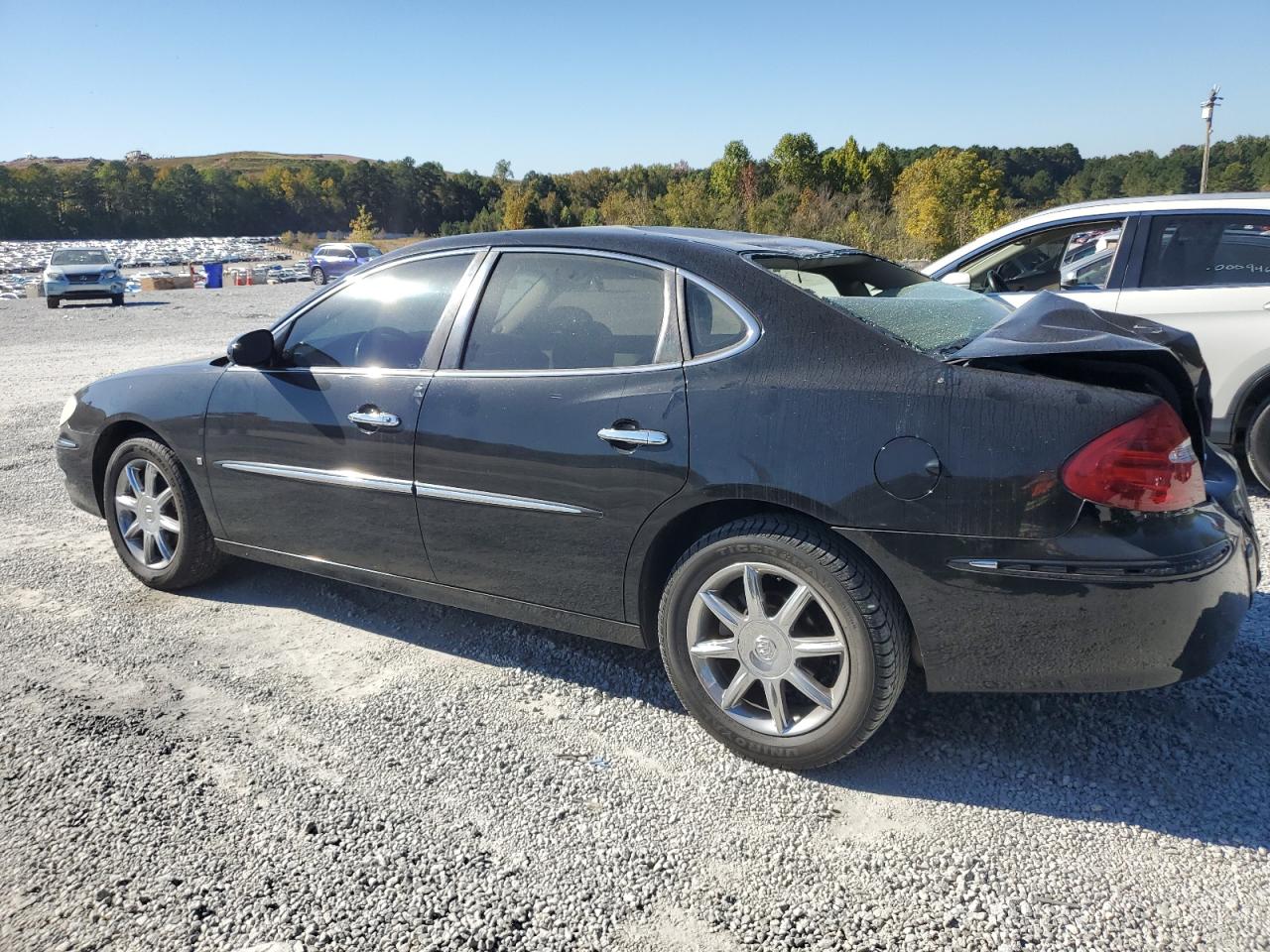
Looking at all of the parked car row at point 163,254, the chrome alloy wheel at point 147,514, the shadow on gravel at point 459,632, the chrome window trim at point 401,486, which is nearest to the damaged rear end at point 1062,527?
the chrome window trim at point 401,486

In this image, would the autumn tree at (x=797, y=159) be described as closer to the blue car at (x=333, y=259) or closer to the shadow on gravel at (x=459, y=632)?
the blue car at (x=333, y=259)

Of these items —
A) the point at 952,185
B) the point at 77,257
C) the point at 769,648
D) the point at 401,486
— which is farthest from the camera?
the point at 952,185

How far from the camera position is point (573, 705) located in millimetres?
3256

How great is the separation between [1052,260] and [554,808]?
5.23 m

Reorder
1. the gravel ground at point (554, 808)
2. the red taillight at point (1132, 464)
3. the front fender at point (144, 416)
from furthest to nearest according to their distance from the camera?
the front fender at point (144, 416) → the red taillight at point (1132, 464) → the gravel ground at point (554, 808)

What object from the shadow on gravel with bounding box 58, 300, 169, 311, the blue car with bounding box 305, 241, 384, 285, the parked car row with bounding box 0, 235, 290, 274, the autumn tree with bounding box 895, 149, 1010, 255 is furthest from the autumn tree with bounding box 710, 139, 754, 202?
the shadow on gravel with bounding box 58, 300, 169, 311

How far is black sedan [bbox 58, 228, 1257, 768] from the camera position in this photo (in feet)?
7.90

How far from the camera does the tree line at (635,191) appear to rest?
39.6 m

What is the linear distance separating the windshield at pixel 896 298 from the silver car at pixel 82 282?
91.0ft

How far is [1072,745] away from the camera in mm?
2902

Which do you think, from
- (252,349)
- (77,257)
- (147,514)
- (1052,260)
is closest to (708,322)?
(252,349)

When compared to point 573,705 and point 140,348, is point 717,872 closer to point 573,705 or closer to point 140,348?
point 573,705

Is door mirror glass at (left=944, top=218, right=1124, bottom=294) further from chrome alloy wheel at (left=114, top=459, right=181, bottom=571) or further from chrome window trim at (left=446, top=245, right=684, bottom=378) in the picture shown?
chrome alloy wheel at (left=114, top=459, right=181, bottom=571)

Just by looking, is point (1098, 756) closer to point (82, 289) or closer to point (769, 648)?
point (769, 648)
